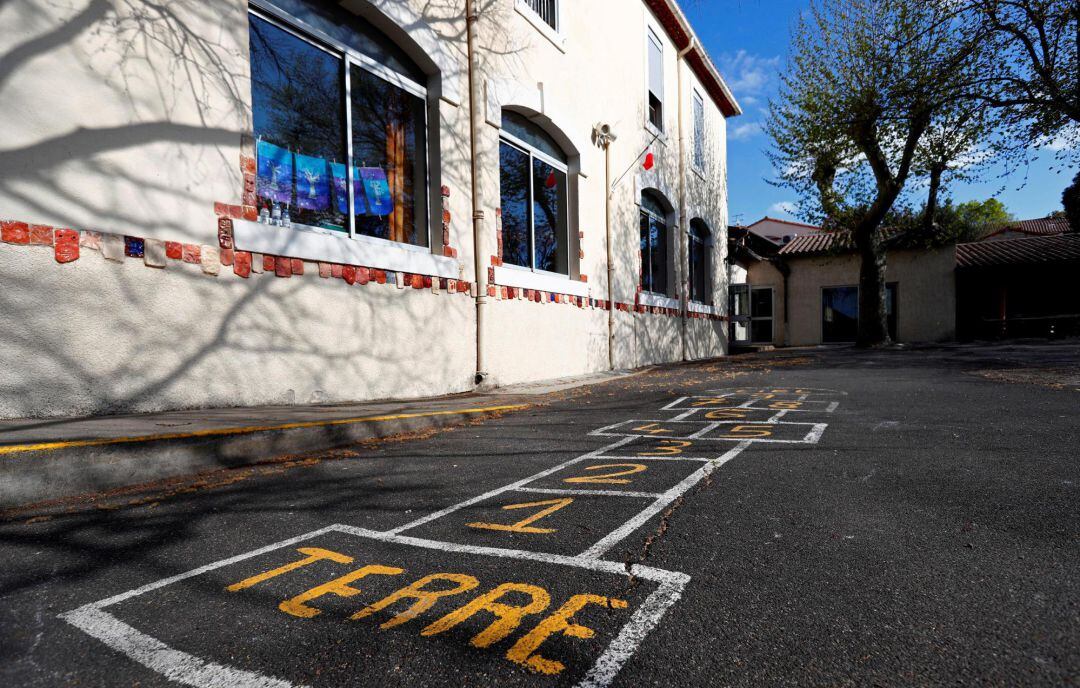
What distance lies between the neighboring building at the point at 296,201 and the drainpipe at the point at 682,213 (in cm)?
365

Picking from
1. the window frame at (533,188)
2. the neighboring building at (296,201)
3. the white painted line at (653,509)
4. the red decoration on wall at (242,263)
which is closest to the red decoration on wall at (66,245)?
the neighboring building at (296,201)

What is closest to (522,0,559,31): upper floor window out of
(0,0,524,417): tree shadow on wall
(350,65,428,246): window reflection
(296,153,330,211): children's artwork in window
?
(350,65,428,246): window reflection

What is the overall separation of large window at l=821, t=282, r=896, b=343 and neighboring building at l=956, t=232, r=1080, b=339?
3.41m

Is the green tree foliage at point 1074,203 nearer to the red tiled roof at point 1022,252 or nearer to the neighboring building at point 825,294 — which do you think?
the red tiled roof at point 1022,252

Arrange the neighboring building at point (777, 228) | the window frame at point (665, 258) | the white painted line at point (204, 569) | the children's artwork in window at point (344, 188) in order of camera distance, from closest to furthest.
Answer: the white painted line at point (204, 569), the children's artwork in window at point (344, 188), the window frame at point (665, 258), the neighboring building at point (777, 228)

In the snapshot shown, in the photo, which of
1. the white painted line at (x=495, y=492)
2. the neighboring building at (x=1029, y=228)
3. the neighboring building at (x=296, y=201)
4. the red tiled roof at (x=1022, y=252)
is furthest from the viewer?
the neighboring building at (x=1029, y=228)

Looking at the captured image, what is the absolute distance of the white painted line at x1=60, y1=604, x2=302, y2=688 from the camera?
130cm

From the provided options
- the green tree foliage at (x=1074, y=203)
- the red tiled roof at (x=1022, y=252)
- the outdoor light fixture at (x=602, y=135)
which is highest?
the green tree foliage at (x=1074, y=203)

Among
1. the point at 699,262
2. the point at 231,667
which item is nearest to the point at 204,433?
the point at 231,667

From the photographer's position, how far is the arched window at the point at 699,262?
14898 millimetres

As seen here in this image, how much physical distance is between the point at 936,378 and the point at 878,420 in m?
3.78

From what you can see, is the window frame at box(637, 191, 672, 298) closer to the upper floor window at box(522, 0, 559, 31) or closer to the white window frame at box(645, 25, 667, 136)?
the white window frame at box(645, 25, 667, 136)

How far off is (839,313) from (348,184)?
21852 millimetres

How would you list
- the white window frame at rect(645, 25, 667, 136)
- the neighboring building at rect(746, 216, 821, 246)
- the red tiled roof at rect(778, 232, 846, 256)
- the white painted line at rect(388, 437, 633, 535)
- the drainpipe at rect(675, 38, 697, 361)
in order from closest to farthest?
the white painted line at rect(388, 437, 633, 535) → the white window frame at rect(645, 25, 667, 136) → the drainpipe at rect(675, 38, 697, 361) → the red tiled roof at rect(778, 232, 846, 256) → the neighboring building at rect(746, 216, 821, 246)
